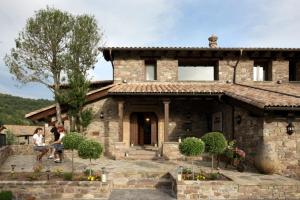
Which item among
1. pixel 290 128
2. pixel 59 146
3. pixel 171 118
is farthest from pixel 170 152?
pixel 290 128

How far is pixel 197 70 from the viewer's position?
17406 mm

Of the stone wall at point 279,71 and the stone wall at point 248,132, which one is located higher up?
the stone wall at point 279,71

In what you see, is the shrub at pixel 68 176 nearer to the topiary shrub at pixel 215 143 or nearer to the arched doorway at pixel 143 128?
the topiary shrub at pixel 215 143

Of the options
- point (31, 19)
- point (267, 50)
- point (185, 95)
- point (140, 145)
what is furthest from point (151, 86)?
point (31, 19)

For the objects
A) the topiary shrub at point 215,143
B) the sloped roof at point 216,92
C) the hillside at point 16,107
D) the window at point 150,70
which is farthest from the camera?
the hillside at point 16,107

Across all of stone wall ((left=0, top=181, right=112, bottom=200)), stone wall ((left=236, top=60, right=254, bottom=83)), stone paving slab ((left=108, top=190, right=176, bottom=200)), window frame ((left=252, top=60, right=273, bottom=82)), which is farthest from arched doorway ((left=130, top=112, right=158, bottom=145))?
stone wall ((left=0, top=181, right=112, bottom=200))

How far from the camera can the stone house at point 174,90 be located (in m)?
14.4

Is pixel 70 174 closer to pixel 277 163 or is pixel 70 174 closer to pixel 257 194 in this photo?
pixel 257 194

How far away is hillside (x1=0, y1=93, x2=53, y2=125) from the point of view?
4772 cm

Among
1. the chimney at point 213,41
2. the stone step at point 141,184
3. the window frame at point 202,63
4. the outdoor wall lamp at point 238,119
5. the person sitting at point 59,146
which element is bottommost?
the stone step at point 141,184

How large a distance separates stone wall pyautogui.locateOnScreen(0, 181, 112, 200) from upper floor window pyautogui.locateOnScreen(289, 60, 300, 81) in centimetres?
1364

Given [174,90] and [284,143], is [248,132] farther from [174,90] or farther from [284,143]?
[174,90]

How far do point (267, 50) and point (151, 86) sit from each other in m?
6.52

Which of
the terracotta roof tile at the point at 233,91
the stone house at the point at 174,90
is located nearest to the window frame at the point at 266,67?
the stone house at the point at 174,90
